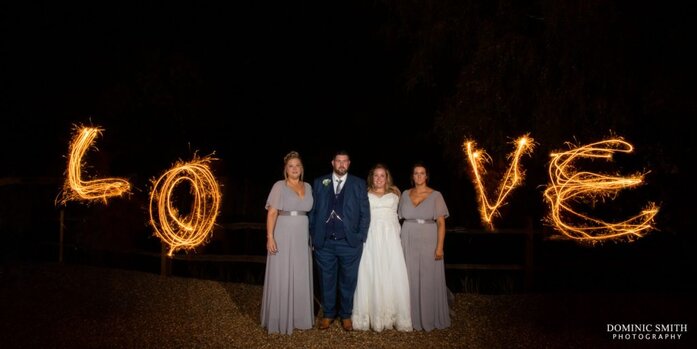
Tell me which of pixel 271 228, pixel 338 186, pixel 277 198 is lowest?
pixel 271 228

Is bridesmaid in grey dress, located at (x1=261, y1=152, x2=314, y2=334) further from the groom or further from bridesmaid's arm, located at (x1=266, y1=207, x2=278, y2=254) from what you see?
the groom

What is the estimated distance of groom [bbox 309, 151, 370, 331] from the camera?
6.39 meters

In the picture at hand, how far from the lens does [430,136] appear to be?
43.0ft

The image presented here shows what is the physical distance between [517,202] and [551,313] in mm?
4608

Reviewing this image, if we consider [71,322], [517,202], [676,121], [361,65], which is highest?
[361,65]

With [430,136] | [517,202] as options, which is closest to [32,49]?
[430,136]

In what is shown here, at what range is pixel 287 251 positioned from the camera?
645cm

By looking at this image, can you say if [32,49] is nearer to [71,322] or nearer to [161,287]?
[161,287]

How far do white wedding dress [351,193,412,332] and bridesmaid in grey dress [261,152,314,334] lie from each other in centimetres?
64

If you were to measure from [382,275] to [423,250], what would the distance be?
530mm

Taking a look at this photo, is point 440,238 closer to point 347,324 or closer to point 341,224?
Answer: point 341,224

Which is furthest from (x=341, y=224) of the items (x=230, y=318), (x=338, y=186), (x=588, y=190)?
(x=588, y=190)

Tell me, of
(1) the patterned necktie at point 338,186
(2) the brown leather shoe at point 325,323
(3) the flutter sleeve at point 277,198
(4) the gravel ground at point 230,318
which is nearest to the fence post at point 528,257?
(4) the gravel ground at point 230,318

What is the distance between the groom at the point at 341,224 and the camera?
639 cm
